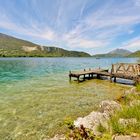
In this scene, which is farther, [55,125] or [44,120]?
[44,120]

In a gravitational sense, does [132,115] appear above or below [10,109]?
above

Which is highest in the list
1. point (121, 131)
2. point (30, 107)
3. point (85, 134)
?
point (85, 134)

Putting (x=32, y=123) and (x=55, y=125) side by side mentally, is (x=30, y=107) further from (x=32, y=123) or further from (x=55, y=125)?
(x=55, y=125)

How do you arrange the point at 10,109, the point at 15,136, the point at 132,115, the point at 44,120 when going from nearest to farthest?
the point at 132,115, the point at 15,136, the point at 44,120, the point at 10,109

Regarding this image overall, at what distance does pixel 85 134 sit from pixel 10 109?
33.7ft

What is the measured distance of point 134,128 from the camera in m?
6.19

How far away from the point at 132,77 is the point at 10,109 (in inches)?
673

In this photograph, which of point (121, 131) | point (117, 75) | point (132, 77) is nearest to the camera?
point (121, 131)

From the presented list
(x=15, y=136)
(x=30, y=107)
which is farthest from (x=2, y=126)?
(x=30, y=107)

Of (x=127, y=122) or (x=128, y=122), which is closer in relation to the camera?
(x=128, y=122)

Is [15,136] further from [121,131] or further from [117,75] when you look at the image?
[117,75]

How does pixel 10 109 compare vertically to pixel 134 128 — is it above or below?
below

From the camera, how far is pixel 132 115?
724cm

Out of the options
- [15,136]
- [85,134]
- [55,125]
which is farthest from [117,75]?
[85,134]
